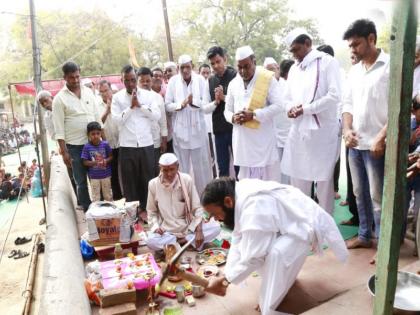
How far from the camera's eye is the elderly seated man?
414cm

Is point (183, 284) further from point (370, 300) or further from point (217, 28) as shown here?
point (217, 28)

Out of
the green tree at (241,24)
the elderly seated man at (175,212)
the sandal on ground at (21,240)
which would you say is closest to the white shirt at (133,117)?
the elderly seated man at (175,212)

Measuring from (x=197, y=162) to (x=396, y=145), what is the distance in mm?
4274

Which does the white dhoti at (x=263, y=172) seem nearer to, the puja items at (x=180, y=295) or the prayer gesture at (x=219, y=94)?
the prayer gesture at (x=219, y=94)

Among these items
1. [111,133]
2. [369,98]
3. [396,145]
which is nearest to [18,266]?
[111,133]

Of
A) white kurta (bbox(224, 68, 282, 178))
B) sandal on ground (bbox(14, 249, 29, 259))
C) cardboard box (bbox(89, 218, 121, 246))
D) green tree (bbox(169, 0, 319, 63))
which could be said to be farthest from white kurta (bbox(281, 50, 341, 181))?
green tree (bbox(169, 0, 319, 63))

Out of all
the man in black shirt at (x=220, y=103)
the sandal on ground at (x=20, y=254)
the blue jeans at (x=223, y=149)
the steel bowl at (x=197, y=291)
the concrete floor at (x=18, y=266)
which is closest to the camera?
the steel bowl at (x=197, y=291)

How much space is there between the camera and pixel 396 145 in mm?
1375

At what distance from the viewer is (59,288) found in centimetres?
300

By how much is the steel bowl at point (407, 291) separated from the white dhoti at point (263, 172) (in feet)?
7.01

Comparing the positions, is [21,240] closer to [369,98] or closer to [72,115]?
[72,115]

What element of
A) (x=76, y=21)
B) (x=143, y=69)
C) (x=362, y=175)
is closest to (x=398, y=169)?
(x=362, y=175)

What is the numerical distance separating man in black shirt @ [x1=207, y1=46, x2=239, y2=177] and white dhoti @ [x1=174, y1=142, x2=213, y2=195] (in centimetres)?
42

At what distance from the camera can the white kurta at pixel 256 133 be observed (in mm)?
4348
